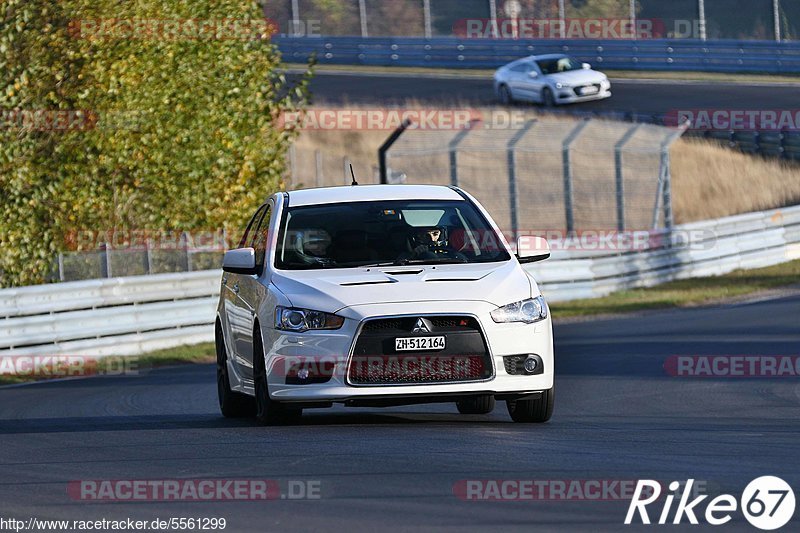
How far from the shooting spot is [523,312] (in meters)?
10.4

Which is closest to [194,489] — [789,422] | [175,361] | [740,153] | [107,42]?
[789,422]

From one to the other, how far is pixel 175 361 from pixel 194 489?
Answer: 13413 millimetres

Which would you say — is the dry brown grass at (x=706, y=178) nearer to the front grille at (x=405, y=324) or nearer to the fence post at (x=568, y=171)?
the fence post at (x=568, y=171)

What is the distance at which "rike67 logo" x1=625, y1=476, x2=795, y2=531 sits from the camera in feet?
23.2

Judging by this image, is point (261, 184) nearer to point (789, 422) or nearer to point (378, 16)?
point (789, 422)

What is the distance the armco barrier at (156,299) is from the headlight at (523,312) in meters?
11.3

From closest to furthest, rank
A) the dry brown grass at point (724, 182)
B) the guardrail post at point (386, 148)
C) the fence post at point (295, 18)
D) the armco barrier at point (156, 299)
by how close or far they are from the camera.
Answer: the armco barrier at point (156, 299) → the guardrail post at point (386, 148) → the dry brown grass at point (724, 182) → the fence post at point (295, 18)

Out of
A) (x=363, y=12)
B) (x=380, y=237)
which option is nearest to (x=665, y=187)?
(x=380, y=237)

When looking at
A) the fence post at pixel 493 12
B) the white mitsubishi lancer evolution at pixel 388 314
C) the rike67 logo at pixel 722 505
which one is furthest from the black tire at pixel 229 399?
the fence post at pixel 493 12

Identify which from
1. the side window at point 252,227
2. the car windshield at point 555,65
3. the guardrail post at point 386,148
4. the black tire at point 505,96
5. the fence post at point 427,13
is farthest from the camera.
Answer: the fence post at point 427,13

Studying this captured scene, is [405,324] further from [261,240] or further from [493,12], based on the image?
[493,12]

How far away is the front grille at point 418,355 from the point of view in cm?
1012

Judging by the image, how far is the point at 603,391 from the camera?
14359 mm

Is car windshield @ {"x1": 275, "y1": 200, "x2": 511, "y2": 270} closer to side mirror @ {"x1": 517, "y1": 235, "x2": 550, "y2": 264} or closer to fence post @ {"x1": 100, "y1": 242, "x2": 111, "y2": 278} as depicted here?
side mirror @ {"x1": 517, "y1": 235, "x2": 550, "y2": 264}
